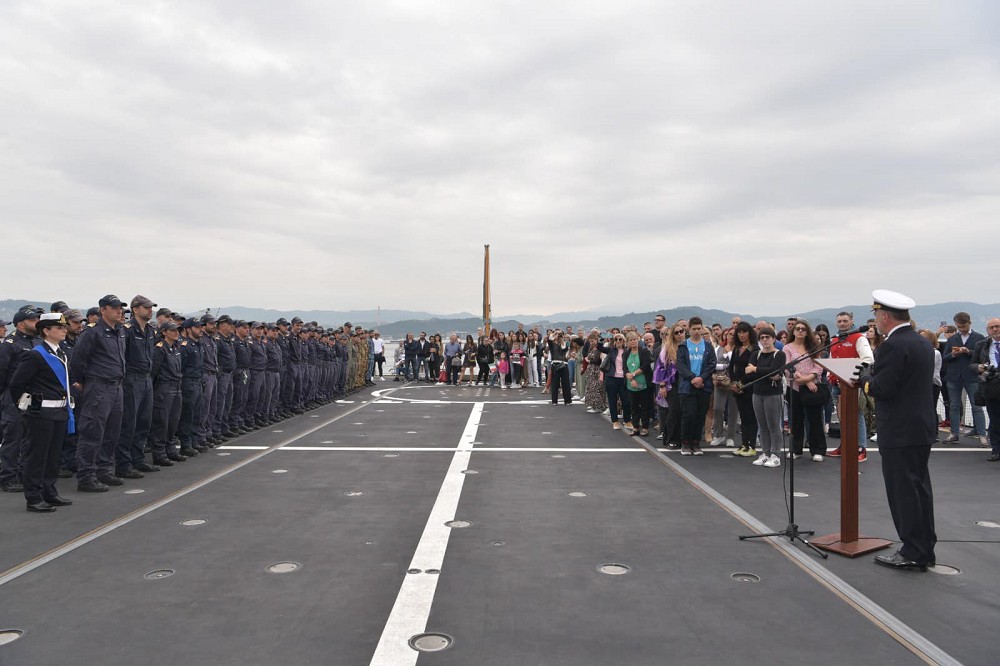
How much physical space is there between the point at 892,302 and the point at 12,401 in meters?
8.71

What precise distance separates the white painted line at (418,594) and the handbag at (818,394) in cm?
479

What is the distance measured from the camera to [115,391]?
6.77 meters

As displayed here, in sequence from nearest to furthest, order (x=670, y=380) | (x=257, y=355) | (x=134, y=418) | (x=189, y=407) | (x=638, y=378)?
1. (x=134, y=418)
2. (x=189, y=407)
3. (x=670, y=380)
4. (x=638, y=378)
5. (x=257, y=355)

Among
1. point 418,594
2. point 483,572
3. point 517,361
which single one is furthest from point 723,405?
point 517,361

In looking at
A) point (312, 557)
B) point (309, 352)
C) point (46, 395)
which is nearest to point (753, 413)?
point (312, 557)

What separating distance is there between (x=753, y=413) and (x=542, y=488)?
3783 mm

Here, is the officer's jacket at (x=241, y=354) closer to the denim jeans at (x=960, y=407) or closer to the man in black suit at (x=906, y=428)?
the man in black suit at (x=906, y=428)

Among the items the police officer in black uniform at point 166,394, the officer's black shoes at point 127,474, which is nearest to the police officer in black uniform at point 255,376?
the police officer in black uniform at point 166,394

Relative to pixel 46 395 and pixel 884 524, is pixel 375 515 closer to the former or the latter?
pixel 46 395

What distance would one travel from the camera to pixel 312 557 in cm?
436

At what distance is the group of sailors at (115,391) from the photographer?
5828 millimetres

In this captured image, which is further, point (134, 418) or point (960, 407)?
point (960, 407)

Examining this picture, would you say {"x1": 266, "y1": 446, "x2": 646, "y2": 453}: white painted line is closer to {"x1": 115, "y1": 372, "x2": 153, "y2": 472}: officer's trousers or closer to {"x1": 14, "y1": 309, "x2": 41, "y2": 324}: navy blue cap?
{"x1": 115, "y1": 372, "x2": 153, "y2": 472}: officer's trousers

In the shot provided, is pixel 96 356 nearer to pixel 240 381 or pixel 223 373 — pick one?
pixel 223 373
